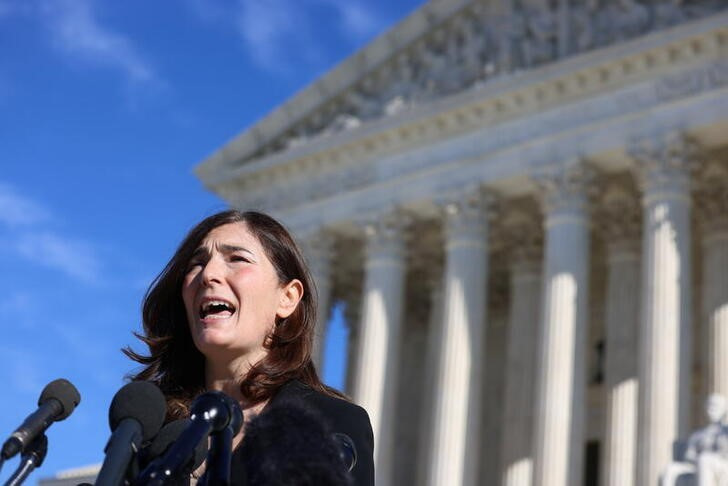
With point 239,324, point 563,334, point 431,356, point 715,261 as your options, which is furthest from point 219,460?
point 431,356

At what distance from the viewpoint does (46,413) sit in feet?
14.1

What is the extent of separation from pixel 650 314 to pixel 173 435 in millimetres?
35122

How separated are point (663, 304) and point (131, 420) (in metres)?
35.3

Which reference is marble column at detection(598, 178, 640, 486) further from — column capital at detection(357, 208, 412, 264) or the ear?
the ear

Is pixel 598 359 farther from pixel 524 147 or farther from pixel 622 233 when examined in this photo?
pixel 524 147

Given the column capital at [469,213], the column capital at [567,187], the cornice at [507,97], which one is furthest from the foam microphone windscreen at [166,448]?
the column capital at [469,213]

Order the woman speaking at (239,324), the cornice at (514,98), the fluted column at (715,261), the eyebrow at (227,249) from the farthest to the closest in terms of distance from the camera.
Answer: the fluted column at (715,261), the cornice at (514,98), the eyebrow at (227,249), the woman speaking at (239,324)

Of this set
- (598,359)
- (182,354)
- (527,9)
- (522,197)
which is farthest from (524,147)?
(182,354)

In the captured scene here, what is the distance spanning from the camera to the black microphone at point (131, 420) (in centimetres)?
365

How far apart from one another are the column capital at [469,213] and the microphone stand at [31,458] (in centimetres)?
4044

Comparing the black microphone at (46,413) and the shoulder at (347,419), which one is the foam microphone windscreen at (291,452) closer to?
the shoulder at (347,419)

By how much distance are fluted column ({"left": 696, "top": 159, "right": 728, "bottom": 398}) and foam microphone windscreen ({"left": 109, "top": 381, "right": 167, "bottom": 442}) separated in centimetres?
3812

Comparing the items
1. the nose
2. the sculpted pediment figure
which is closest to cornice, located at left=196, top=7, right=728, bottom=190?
the sculpted pediment figure

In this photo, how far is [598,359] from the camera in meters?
50.5
